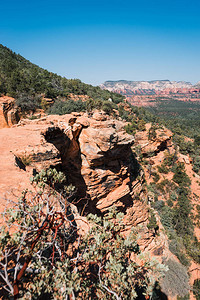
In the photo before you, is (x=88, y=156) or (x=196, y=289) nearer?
(x=88, y=156)

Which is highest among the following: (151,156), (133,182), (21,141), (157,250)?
(21,141)

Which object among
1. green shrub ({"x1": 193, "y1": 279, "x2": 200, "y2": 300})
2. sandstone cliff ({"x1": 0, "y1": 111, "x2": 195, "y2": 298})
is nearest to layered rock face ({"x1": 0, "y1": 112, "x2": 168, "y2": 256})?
sandstone cliff ({"x1": 0, "y1": 111, "x2": 195, "y2": 298})

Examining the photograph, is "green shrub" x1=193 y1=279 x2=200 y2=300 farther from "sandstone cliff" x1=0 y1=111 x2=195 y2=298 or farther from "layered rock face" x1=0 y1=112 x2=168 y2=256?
"layered rock face" x1=0 y1=112 x2=168 y2=256

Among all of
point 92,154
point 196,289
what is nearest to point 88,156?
point 92,154

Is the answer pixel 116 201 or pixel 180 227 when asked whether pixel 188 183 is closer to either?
pixel 180 227

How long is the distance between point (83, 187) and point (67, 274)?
9653mm

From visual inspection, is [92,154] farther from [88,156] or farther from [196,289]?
[196,289]

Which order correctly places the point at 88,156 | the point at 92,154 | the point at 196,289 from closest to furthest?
1. the point at 92,154
2. the point at 88,156
3. the point at 196,289

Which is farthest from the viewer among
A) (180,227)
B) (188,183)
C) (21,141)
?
(188,183)

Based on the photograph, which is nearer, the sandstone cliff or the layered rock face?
the sandstone cliff

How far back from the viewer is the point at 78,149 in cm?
1142

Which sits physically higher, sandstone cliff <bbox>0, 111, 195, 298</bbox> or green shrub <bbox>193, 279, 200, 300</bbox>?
sandstone cliff <bbox>0, 111, 195, 298</bbox>

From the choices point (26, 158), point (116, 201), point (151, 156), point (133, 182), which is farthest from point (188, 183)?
point (26, 158)

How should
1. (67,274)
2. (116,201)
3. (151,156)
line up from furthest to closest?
(151,156) < (116,201) < (67,274)
